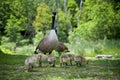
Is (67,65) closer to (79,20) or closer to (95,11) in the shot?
(95,11)

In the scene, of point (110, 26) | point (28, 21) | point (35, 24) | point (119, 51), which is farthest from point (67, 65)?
point (28, 21)

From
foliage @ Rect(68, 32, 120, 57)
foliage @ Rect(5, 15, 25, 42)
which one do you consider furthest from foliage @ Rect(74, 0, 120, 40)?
foliage @ Rect(5, 15, 25, 42)

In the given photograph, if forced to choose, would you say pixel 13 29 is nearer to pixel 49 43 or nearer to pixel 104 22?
pixel 104 22

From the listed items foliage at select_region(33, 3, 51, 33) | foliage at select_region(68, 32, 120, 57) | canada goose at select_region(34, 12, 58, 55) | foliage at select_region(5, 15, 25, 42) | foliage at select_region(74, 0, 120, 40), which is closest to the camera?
canada goose at select_region(34, 12, 58, 55)

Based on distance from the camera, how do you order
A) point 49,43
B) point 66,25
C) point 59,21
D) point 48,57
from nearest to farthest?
point 48,57 → point 49,43 → point 59,21 → point 66,25

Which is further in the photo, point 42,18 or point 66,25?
point 66,25

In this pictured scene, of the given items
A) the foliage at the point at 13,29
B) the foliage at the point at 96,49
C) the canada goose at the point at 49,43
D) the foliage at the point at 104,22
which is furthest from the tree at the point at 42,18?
the canada goose at the point at 49,43

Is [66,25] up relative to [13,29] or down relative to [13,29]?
down

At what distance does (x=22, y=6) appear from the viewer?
42406 millimetres

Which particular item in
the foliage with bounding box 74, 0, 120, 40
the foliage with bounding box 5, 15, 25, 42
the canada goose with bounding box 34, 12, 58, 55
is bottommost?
the foliage with bounding box 5, 15, 25, 42

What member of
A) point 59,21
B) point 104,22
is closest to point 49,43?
point 104,22

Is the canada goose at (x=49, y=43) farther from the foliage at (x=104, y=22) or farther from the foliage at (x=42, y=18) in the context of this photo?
the foliage at (x=42, y=18)

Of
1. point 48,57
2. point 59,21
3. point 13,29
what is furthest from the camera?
point 59,21

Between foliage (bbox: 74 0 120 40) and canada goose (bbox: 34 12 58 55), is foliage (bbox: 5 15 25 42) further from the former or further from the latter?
canada goose (bbox: 34 12 58 55)
